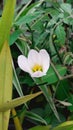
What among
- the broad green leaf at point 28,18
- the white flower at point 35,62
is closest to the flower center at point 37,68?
the white flower at point 35,62

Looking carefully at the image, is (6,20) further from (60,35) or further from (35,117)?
(35,117)

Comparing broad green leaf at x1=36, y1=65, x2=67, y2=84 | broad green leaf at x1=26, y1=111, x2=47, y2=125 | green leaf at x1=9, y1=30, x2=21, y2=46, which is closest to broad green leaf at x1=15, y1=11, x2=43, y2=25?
green leaf at x1=9, y1=30, x2=21, y2=46

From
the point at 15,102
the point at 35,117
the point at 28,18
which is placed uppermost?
the point at 28,18

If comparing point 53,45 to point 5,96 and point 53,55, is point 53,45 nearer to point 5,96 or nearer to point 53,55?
point 53,55

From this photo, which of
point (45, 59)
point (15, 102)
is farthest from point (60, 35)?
point (15, 102)

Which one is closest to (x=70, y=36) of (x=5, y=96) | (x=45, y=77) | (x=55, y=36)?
(x=55, y=36)

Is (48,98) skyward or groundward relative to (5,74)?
groundward

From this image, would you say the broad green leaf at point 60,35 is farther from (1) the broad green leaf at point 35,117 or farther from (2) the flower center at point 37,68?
(1) the broad green leaf at point 35,117
